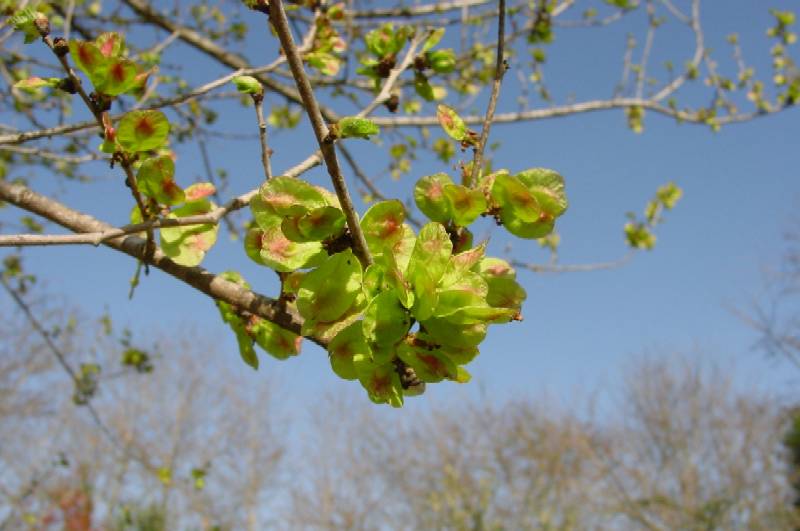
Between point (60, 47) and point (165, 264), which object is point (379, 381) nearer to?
point (165, 264)

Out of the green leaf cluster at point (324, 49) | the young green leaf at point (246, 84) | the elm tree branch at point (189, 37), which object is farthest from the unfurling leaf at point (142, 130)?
the elm tree branch at point (189, 37)

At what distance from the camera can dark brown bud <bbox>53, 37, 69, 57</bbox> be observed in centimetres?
94

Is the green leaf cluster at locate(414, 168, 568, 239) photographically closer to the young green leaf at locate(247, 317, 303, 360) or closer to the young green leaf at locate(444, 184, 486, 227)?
the young green leaf at locate(444, 184, 486, 227)

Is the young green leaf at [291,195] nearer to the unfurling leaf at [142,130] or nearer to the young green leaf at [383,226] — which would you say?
the young green leaf at [383,226]

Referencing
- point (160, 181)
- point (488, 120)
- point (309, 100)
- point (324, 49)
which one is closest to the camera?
point (309, 100)

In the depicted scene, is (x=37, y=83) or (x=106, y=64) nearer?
(x=106, y=64)

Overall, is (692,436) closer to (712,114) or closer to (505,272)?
(712,114)

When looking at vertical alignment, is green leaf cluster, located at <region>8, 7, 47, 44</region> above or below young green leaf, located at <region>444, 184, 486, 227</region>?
above

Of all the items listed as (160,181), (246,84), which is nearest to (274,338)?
(160,181)

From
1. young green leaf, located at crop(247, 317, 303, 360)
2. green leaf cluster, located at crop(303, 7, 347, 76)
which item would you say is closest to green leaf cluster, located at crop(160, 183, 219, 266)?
young green leaf, located at crop(247, 317, 303, 360)

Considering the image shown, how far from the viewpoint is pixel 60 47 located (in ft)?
3.12

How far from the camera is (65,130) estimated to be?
4.14ft

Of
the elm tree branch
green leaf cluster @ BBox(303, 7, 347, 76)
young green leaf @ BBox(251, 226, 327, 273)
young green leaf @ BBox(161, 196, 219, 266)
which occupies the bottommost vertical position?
young green leaf @ BBox(251, 226, 327, 273)

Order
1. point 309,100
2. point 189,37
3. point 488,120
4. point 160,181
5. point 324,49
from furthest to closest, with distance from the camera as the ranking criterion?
point 189,37, point 324,49, point 160,181, point 488,120, point 309,100
